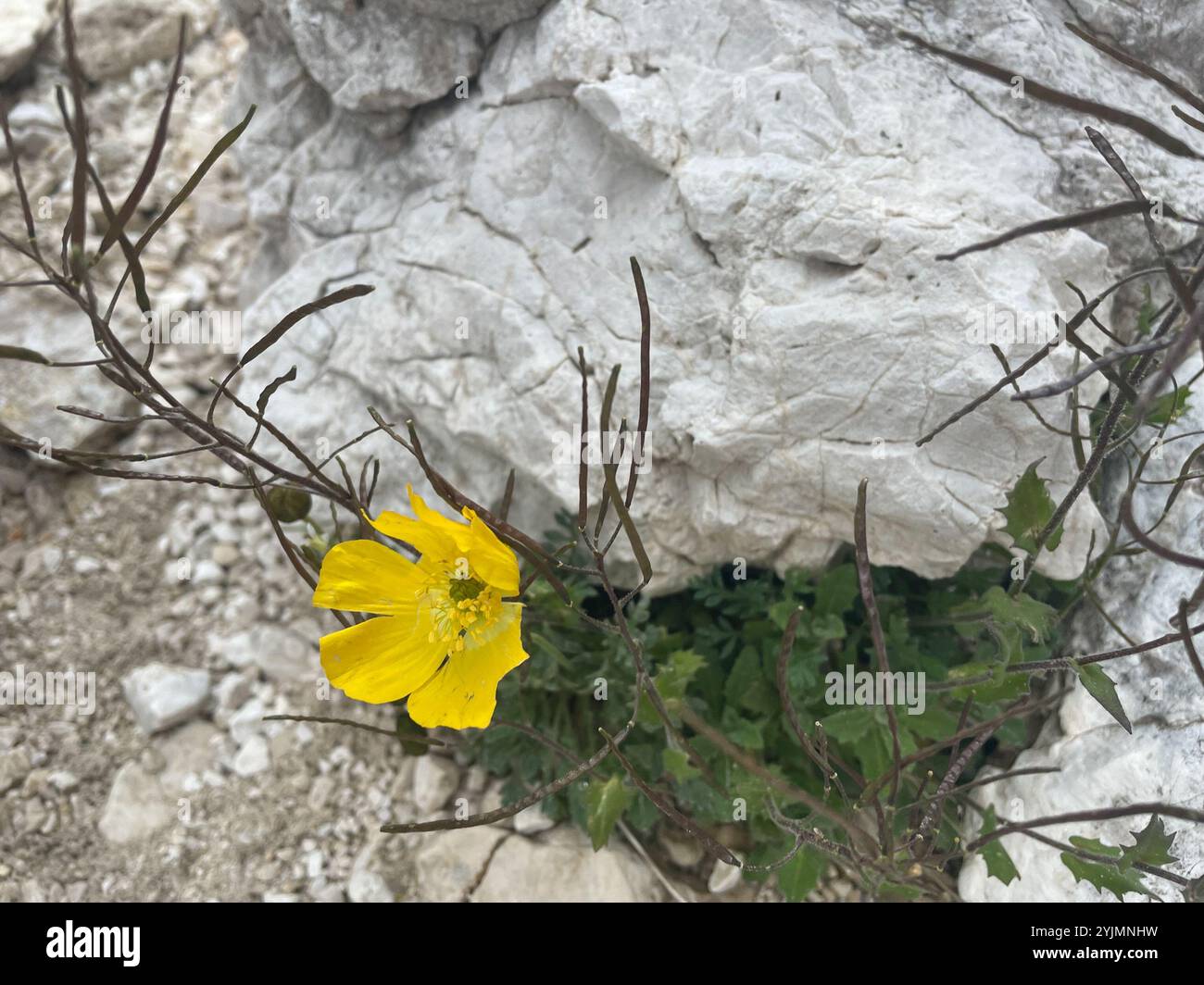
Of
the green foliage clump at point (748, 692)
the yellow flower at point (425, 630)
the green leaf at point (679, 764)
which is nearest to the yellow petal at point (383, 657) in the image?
the yellow flower at point (425, 630)

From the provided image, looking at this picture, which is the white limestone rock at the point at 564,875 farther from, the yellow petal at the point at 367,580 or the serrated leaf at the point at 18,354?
the serrated leaf at the point at 18,354

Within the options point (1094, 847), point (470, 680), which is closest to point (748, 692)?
point (1094, 847)

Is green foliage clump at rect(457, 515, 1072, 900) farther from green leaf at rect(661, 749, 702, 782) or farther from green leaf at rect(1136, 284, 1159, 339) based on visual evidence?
green leaf at rect(1136, 284, 1159, 339)

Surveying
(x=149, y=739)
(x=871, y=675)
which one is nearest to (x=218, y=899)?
(x=149, y=739)

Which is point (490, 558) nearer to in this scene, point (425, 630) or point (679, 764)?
point (425, 630)

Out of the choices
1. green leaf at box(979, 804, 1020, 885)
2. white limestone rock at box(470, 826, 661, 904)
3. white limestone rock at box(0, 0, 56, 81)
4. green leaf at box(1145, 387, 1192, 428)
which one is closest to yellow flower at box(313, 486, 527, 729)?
white limestone rock at box(470, 826, 661, 904)

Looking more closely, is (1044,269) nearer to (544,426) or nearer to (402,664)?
(544,426)
